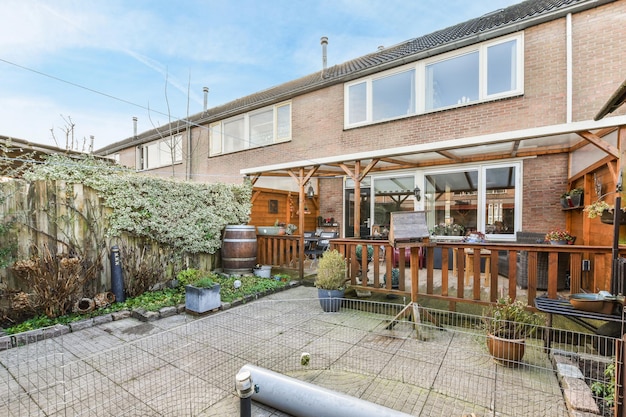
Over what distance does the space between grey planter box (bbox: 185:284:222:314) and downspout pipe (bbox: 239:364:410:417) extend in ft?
7.11

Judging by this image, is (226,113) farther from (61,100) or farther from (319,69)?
(61,100)

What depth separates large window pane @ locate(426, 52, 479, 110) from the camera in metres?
6.73

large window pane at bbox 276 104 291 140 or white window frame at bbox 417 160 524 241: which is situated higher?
large window pane at bbox 276 104 291 140

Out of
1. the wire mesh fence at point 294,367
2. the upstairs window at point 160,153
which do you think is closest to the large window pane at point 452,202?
the wire mesh fence at point 294,367

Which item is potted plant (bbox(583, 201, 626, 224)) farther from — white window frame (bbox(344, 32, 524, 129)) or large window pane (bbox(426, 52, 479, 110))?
large window pane (bbox(426, 52, 479, 110))

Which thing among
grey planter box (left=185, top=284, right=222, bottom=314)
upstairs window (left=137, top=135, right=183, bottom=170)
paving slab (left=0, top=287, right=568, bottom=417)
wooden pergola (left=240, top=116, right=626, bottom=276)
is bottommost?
paving slab (left=0, top=287, right=568, bottom=417)

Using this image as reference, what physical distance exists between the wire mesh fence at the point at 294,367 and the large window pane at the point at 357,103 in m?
5.98

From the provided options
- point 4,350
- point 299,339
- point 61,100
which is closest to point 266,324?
point 299,339

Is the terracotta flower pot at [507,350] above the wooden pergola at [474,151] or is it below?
below

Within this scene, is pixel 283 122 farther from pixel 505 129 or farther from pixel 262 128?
pixel 505 129

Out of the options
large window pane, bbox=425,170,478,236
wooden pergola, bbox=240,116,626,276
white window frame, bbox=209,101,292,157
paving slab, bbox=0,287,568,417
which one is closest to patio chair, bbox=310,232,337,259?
wooden pergola, bbox=240,116,626,276

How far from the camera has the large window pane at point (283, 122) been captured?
10000 mm

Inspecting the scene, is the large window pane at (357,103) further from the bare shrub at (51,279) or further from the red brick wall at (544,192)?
the bare shrub at (51,279)

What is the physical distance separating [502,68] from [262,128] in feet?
24.8
